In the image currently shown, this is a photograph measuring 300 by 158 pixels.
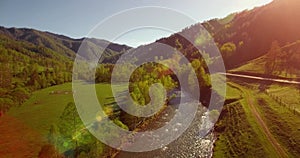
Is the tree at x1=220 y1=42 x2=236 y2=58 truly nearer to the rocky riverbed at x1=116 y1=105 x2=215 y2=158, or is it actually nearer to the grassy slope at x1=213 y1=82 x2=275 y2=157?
the grassy slope at x1=213 y1=82 x2=275 y2=157

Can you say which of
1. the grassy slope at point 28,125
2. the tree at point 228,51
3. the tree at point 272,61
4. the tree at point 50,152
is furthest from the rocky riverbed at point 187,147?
the tree at point 228,51

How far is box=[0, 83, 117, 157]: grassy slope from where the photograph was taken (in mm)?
65562

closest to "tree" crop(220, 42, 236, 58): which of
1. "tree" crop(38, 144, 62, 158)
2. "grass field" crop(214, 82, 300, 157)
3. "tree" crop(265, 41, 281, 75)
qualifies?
"tree" crop(265, 41, 281, 75)

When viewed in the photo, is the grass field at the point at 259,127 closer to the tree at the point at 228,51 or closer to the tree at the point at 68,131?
the tree at the point at 68,131

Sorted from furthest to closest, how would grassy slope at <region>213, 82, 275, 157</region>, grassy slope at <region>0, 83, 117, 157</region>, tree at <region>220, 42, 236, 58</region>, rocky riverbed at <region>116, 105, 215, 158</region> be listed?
1. tree at <region>220, 42, 236, 58</region>
2. grassy slope at <region>0, 83, 117, 157</region>
3. rocky riverbed at <region>116, 105, 215, 158</region>
4. grassy slope at <region>213, 82, 275, 157</region>

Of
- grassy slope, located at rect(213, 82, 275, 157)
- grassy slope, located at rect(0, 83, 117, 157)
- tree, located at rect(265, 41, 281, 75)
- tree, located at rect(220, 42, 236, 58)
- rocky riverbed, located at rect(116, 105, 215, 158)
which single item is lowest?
grassy slope, located at rect(0, 83, 117, 157)

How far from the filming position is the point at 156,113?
290 ft

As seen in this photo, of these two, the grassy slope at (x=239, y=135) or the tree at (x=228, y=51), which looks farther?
the tree at (x=228, y=51)

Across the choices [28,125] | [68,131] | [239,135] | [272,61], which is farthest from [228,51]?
[68,131]

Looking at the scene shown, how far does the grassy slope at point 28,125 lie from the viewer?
215ft

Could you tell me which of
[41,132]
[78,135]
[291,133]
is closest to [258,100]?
[291,133]

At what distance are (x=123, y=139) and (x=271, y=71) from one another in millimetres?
79695

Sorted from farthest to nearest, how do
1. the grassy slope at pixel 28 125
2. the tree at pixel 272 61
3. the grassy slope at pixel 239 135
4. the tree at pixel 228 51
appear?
the tree at pixel 228 51
the tree at pixel 272 61
the grassy slope at pixel 28 125
the grassy slope at pixel 239 135

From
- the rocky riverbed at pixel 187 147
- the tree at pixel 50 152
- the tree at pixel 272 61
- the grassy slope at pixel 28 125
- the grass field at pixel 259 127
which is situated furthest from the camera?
the tree at pixel 272 61
